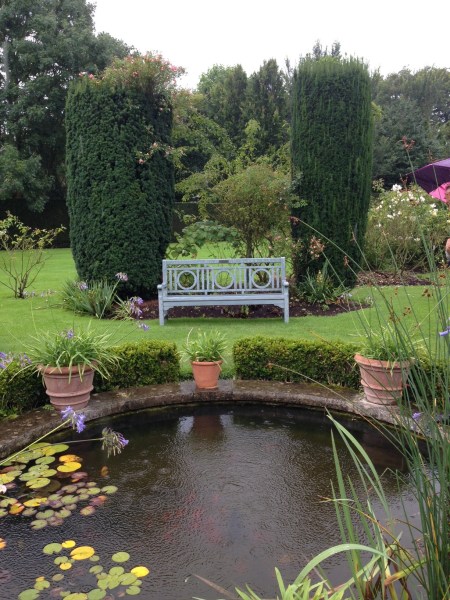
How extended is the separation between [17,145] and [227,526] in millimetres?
22148

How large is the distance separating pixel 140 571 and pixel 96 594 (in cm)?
21

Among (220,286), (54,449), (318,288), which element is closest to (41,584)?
(54,449)

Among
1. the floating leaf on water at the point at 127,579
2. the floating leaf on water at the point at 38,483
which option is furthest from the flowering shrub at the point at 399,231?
the floating leaf on water at the point at 127,579

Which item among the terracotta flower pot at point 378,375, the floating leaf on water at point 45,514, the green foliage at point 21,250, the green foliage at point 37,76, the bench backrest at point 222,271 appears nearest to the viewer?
the floating leaf on water at point 45,514

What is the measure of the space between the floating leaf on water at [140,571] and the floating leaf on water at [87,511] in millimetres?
513

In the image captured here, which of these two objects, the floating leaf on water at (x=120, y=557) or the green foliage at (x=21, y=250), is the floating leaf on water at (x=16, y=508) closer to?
the floating leaf on water at (x=120, y=557)

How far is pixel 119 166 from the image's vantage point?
753cm

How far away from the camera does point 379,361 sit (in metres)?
3.66

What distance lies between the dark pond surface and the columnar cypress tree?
15.0 ft

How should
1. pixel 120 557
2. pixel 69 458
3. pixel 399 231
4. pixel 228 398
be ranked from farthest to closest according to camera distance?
pixel 399 231 < pixel 228 398 < pixel 69 458 < pixel 120 557

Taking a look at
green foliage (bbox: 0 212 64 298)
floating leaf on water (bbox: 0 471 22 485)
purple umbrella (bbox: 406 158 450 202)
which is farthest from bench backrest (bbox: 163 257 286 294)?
floating leaf on water (bbox: 0 471 22 485)

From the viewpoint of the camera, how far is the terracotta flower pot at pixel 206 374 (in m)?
4.18

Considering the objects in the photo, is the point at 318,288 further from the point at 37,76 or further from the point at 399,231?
the point at 37,76

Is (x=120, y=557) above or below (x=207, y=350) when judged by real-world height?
below
